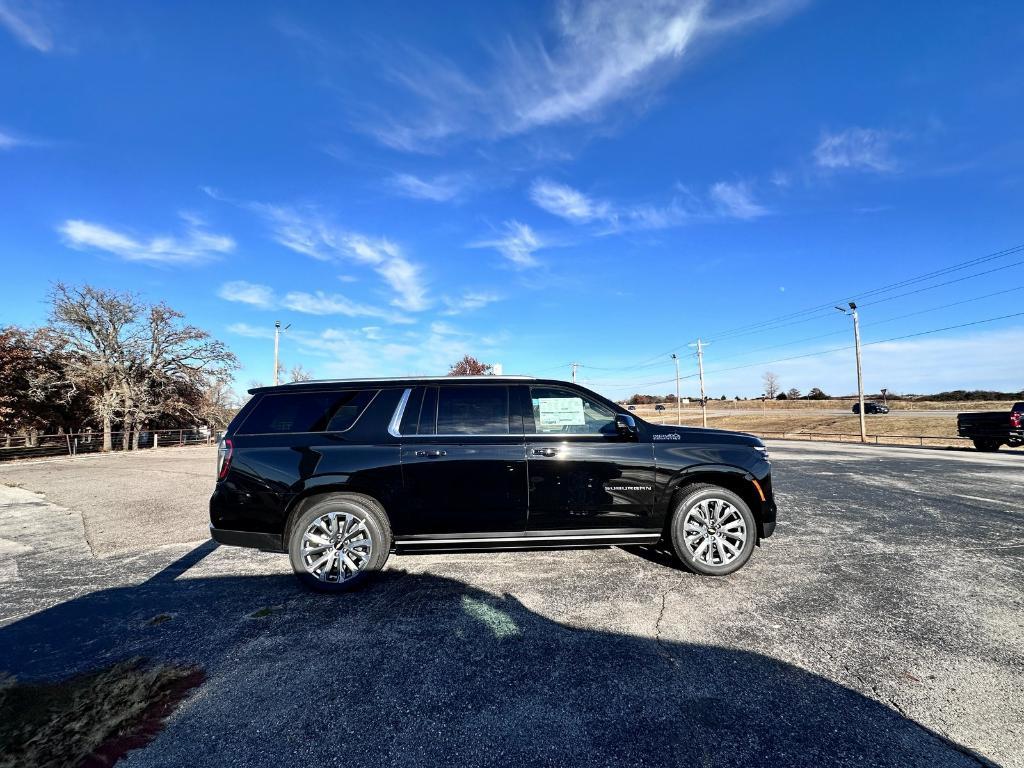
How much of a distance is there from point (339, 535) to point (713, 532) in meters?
3.48

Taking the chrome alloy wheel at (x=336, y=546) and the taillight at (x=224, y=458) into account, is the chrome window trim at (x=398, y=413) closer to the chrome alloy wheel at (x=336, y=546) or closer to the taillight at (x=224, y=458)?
the chrome alloy wheel at (x=336, y=546)

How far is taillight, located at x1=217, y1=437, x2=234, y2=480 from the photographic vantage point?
13.6 feet

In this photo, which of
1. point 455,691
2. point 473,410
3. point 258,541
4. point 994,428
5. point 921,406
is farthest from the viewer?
point 921,406

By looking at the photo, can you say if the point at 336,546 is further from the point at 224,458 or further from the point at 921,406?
the point at 921,406

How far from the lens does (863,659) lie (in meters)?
2.83

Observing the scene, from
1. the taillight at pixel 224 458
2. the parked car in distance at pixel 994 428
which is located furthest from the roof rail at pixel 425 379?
the parked car in distance at pixel 994 428

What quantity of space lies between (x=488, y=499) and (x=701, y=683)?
7.02ft

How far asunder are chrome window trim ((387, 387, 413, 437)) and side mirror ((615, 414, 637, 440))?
2.03 meters

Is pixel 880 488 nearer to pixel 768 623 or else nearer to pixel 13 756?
pixel 768 623

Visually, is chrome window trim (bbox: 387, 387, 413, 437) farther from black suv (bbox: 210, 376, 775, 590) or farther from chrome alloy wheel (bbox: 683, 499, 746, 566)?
chrome alloy wheel (bbox: 683, 499, 746, 566)

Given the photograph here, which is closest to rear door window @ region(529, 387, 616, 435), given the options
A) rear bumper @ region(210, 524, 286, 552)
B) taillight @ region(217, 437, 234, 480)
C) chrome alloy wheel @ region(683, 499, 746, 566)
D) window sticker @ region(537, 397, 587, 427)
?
window sticker @ region(537, 397, 587, 427)

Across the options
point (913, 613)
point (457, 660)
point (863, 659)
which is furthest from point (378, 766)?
point (913, 613)

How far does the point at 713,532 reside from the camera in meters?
4.35

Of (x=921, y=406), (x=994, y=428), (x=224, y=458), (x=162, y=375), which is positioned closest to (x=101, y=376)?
(x=162, y=375)
